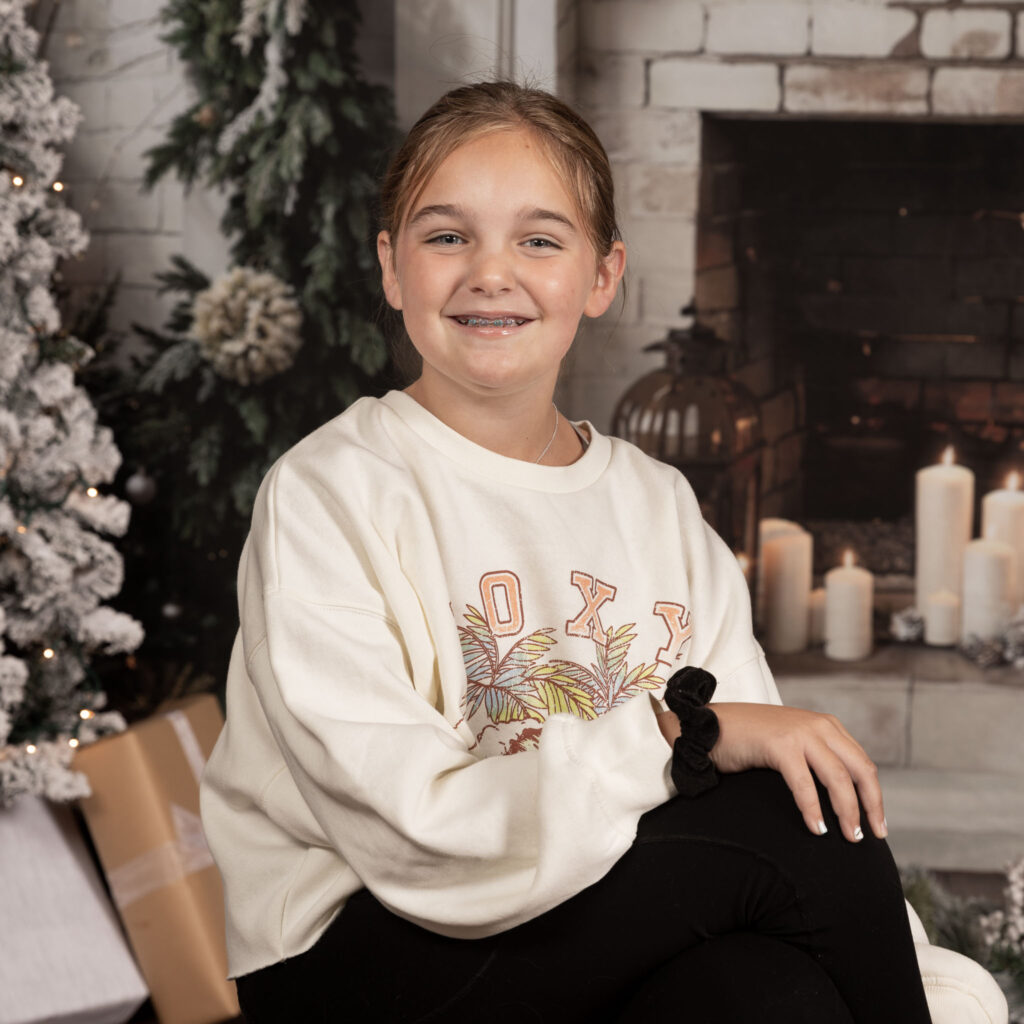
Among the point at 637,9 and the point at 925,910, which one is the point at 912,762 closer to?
the point at 925,910

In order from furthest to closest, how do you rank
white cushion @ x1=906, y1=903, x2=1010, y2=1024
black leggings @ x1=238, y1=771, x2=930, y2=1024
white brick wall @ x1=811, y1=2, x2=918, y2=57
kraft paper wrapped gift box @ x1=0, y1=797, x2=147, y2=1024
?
white brick wall @ x1=811, y1=2, x2=918, y2=57, kraft paper wrapped gift box @ x1=0, y1=797, x2=147, y2=1024, white cushion @ x1=906, y1=903, x2=1010, y2=1024, black leggings @ x1=238, y1=771, x2=930, y2=1024

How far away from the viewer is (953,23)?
2.35 m

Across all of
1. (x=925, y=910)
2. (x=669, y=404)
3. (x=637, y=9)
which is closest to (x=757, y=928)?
(x=925, y=910)

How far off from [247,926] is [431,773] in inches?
8.9

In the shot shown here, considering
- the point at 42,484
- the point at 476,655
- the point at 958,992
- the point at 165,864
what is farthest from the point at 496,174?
the point at 165,864

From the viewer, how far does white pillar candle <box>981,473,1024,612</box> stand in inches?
95.3

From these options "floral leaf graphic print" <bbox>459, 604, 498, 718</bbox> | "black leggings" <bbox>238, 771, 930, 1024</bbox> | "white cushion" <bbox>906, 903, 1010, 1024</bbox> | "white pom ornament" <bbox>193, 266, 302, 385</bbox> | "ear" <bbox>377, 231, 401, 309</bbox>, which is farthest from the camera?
"white pom ornament" <bbox>193, 266, 302, 385</bbox>

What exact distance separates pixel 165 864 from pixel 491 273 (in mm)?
1206

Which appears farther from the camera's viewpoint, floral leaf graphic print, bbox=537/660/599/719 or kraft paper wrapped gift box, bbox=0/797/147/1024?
kraft paper wrapped gift box, bbox=0/797/147/1024

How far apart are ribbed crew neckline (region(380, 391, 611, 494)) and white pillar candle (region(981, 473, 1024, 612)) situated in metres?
1.61

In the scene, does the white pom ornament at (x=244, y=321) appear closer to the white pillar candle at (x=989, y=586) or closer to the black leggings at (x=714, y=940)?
the white pillar candle at (x=989, y=586)

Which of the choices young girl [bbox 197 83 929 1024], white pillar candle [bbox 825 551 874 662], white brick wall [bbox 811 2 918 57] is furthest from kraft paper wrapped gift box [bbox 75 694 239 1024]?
white brick wall [bbox 811 2 918 57]

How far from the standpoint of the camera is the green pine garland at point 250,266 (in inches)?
88.7

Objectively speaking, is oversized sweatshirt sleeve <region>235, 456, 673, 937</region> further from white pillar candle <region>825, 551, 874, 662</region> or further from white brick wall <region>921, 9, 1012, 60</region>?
white brick wall <region>921, 9, 1012, 60</region>
